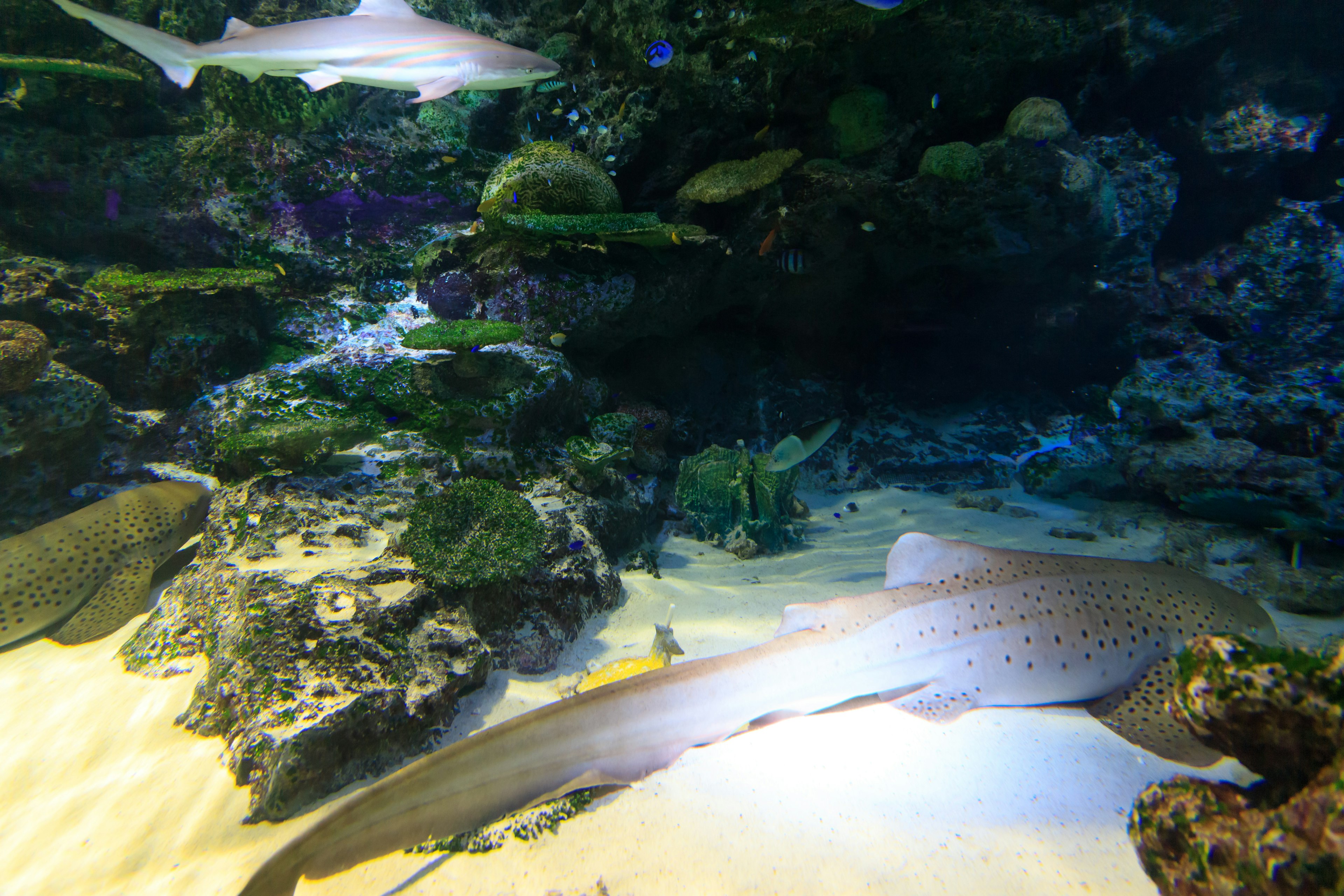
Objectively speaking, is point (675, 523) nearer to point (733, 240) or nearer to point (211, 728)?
point (733, 240)

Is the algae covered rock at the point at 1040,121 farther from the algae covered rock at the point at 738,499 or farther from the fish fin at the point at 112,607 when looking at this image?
the fish fin at the point at 112,607

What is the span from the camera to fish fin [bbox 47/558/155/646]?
11.1 feet

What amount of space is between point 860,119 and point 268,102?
7.86 meters

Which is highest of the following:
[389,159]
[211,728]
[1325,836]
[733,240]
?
[389,159]

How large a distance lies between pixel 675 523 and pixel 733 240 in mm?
4119

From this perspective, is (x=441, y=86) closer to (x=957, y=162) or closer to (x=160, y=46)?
(x=160, y=46)

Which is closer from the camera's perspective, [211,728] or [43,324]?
[211,728]

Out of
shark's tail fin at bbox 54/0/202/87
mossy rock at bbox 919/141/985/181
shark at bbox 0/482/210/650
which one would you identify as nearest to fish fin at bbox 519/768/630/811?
shark at bbox 0/482/210/650

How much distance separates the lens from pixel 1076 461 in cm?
732

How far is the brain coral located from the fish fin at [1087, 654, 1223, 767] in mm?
5907

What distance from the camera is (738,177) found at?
6.44 metres

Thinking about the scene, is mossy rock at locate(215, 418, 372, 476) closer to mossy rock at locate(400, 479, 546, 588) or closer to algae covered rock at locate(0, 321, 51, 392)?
mossy rock at locate(400, 479, 546, 588)

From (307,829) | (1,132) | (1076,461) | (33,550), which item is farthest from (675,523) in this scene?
(1,132)

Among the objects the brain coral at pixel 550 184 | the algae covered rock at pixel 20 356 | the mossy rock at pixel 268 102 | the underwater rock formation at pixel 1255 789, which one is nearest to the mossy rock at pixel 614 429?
the brain coral at pixel 550 184
